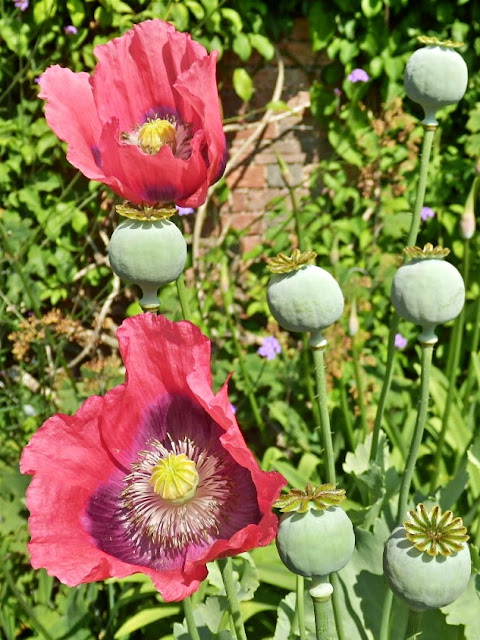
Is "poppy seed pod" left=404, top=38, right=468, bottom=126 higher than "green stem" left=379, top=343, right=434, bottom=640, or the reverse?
"poppy seed pod" left=404, top=38, right=468, bottom=126

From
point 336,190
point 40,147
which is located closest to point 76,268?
point 40,147

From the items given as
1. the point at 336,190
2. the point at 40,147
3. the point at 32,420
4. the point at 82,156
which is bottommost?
Result: the point at 32,420

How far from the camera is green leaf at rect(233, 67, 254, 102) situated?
3.21 m

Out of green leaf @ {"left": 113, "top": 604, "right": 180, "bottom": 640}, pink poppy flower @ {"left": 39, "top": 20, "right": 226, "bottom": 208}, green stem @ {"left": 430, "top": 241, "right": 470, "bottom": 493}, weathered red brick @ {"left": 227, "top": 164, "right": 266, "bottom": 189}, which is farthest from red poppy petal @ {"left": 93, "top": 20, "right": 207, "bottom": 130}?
weathered red brick @ {"left": 227, "top": 164, "right": 266, "bottom": 189}

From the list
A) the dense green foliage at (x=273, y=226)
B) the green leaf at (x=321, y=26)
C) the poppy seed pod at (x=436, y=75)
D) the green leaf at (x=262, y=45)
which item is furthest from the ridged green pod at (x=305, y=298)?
the green leaf at (x=321, y=26)

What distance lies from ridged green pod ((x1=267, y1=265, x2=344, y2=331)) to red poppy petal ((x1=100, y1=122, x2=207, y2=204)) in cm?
25

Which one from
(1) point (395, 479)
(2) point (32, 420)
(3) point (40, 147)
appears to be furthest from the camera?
(3) point (40, 147)

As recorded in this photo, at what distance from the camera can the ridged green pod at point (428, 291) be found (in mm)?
968

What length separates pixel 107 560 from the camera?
33.9 inches

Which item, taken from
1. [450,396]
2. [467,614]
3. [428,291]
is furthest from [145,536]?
[450,396]

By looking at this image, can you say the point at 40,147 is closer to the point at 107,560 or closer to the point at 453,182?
the point at 453,182

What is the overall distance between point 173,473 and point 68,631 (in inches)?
48.6

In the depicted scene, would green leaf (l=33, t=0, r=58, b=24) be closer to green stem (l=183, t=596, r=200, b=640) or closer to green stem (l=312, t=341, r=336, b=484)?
green stem (l=312, t=341, r=336, b=484)

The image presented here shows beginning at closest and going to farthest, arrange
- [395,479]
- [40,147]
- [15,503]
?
[395,479], [15,503], [40,147]
